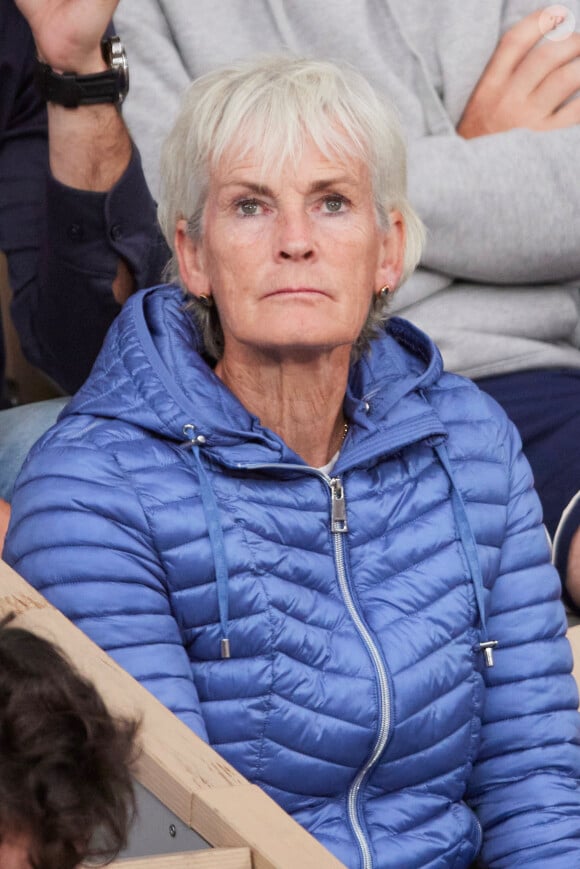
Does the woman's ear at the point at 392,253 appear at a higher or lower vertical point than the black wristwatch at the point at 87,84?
lower

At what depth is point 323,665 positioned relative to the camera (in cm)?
159

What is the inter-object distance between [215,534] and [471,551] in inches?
12.3

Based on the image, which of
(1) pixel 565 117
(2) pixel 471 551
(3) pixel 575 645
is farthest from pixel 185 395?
(1) pixel 565 117

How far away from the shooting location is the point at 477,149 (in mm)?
Answer: 2316

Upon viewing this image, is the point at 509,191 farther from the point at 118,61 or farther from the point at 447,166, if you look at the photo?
the point at 118,61

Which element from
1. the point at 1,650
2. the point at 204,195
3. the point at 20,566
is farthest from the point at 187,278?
the point at 1,650

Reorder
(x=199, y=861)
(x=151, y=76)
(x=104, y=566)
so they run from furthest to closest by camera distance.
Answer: (x=151, y=76) → (x=104, y=566) → (x=199, y=861)

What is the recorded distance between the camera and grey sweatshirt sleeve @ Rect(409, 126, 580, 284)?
2.27 meters

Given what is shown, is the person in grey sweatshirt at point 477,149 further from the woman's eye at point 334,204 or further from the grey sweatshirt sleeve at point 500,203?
the woman's eye at point 334,204

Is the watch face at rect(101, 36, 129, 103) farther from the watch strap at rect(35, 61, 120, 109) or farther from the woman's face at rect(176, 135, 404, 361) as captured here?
the woman's face at rect(176, 135, 404, 361)

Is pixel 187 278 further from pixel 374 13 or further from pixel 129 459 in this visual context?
pixel 374 13

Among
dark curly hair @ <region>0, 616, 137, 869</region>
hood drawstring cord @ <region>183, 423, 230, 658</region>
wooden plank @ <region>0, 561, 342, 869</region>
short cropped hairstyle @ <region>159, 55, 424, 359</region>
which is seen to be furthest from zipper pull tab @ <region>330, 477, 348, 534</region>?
dark curly hair @ <region>0, 616, 137, 869</region>

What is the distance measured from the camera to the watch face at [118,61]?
197 centimetres

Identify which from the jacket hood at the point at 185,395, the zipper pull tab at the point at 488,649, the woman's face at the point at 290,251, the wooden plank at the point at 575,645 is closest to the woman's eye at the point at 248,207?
the woman's face at the point at 290,251
